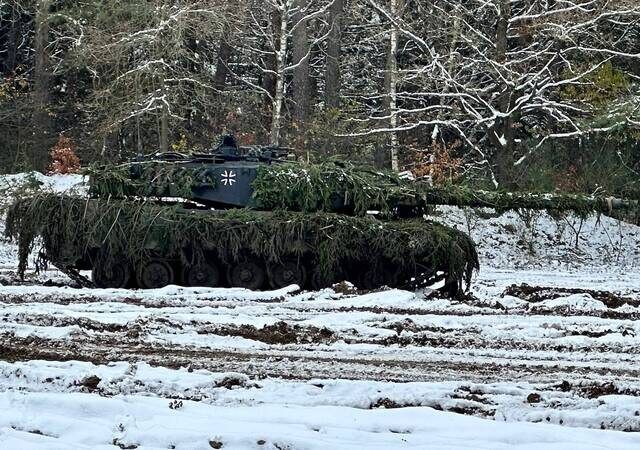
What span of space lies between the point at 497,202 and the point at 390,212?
1928 mm

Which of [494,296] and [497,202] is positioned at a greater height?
[497,202]

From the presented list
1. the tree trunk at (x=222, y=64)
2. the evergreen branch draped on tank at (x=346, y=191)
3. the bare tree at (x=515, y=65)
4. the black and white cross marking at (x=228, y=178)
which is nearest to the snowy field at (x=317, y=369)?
the evergreen branch draped on tank at (x=346, y=191)

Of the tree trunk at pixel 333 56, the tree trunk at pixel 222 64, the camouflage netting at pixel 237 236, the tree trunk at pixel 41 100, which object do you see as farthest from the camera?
the tree trunk at pixel 222 64

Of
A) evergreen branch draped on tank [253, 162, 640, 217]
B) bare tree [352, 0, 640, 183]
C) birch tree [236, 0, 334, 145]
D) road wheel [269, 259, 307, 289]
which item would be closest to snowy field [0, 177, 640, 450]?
road wheel [269, 259, 307, 289]

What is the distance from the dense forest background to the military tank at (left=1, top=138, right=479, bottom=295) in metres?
9.43

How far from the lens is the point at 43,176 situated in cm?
2823

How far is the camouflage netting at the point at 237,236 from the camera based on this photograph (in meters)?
16.1

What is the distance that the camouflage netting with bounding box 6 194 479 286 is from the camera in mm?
16062

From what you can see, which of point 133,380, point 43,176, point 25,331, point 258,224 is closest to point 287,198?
point 258,224

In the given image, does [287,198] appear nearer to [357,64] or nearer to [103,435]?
[103,435]

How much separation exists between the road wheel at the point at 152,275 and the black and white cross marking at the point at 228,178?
4.97 feet

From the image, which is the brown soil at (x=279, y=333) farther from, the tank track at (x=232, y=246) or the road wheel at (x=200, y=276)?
the road wheel at (x=200, y=276)

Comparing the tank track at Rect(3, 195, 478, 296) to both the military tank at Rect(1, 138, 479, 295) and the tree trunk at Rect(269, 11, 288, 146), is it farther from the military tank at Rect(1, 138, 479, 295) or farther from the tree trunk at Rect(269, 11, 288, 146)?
the tree trunk at Rect(269, 11, 288, 146)

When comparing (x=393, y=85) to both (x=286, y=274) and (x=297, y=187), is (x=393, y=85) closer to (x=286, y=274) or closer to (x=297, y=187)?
(x=297, y=187)
